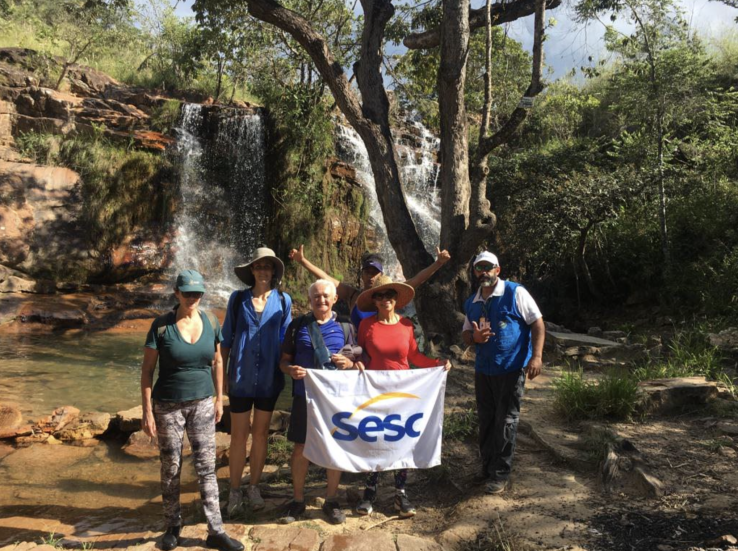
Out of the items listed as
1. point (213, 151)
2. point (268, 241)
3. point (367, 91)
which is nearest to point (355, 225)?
point (268, 241)

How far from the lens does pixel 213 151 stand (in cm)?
1588

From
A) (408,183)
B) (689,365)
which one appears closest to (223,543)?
(689,365)

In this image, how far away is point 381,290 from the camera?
382 centimetres

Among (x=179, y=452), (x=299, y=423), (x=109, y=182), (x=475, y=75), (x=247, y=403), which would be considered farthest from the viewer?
(x=475, y=75)

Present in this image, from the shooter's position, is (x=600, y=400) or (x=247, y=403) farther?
(x=600, y=400)

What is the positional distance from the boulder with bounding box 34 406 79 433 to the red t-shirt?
4095 millimetres

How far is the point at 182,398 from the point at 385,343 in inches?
53.0

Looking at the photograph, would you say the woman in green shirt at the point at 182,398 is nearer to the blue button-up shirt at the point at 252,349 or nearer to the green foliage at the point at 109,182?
the blue button-up shirt at the point at 252,349

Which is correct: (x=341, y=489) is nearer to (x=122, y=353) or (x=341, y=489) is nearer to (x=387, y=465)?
(x=387, y=465)

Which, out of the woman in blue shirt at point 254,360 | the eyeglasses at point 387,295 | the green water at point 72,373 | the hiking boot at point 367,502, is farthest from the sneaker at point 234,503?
the green water at point 72,373

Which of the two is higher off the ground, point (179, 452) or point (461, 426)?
point (179, 452)

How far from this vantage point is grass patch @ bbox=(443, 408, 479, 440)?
5035 mm

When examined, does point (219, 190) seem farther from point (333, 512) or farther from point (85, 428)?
point (333, 512)

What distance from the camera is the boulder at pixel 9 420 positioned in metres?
5.81
